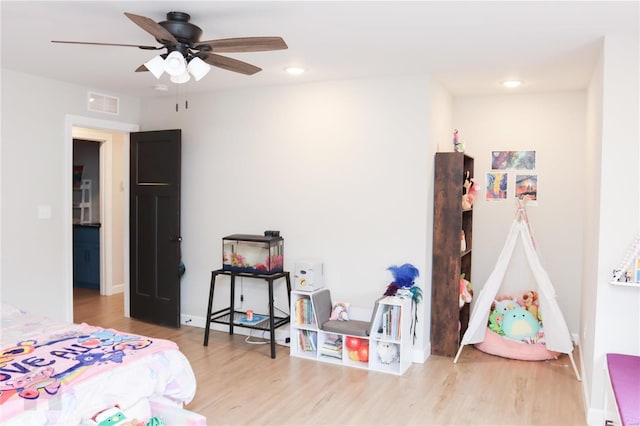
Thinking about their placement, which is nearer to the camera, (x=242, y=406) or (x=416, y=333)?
(x=242, y=406)

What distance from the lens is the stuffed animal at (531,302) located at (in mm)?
4677

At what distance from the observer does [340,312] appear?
441 cm

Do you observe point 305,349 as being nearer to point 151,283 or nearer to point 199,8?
point 151,283

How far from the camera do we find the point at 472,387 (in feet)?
12.4

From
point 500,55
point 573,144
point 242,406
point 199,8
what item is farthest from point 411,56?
point 242,406

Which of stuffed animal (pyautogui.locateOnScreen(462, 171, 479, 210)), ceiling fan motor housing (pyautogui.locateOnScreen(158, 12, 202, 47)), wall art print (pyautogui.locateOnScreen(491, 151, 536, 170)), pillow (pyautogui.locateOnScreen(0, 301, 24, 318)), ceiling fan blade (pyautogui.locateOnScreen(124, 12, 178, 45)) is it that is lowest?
pillow (pyautogui.locateOnScreen(0, 301, 24, 318))

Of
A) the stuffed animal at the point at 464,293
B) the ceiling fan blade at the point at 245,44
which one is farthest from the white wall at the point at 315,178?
the ceiling fan blade at the point at 245,44

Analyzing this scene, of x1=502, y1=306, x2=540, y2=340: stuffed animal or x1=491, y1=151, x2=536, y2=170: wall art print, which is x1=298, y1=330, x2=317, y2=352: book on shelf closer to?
x1=502, y1=306, x2=540, y2=340: stuffed animal

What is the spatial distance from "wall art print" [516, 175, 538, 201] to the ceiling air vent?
4.10 m

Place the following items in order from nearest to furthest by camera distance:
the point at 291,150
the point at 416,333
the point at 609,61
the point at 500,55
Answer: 1. the point at 609,61
2. the point at 500,55
3. the point at 416,333
4. the point at 291,150

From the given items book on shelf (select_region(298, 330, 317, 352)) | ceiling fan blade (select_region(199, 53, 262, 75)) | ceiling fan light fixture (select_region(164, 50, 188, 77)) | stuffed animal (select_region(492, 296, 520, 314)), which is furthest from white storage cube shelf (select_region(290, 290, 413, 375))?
ceiling fan light fixture (select_region(164, 50, 188, 77))

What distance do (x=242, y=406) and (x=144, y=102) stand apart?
3.54 m

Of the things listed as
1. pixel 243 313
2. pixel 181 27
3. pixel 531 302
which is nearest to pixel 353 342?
pixel 243 313

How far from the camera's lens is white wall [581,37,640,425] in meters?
3.06
